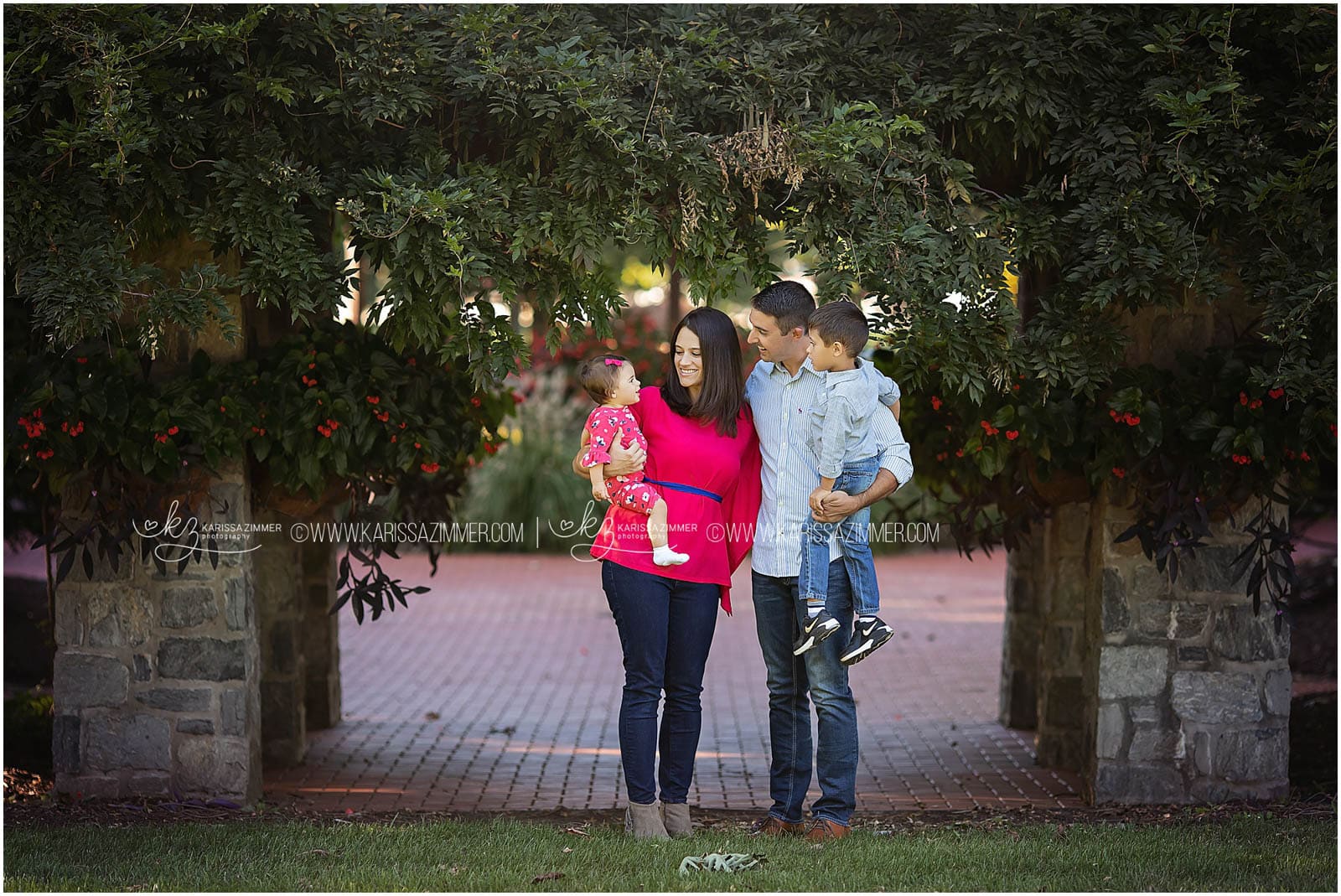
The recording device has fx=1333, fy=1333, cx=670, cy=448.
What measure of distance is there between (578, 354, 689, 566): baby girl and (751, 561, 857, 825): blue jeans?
37 centimetres

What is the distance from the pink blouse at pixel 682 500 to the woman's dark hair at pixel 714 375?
4 cm

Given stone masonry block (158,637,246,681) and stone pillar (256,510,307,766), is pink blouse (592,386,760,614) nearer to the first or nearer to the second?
stone masonry block (158,637,246,681)

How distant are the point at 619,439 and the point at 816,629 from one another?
78cm

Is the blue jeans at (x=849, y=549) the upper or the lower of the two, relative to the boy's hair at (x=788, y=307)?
lower

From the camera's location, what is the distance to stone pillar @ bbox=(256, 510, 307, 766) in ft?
19.9

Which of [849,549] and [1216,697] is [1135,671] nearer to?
[1216,697]

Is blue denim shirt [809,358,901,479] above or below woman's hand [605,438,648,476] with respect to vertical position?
above

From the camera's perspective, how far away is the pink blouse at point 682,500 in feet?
12.8

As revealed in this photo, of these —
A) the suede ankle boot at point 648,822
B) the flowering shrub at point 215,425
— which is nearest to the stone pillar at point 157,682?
the flowering shrub at point 215,425

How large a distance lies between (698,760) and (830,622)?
8.92 feet

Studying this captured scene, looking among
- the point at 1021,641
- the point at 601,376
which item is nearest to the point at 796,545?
the point at 601,376

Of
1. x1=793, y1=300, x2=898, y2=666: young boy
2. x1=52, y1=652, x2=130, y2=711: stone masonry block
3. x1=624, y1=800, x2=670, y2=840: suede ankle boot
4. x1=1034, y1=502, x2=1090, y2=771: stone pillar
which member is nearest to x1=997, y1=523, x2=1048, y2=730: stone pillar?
x1=1034, y1=502, x2=1090, y2=771: stone pillar

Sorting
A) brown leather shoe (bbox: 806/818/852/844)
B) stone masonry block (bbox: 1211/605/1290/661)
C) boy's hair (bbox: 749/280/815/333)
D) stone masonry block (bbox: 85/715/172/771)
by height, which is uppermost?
boy's hair (bbox: 749/280/815/333)

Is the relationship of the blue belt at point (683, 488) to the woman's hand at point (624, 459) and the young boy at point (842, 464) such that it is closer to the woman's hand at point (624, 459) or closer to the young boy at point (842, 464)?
the woman's hand at point (624, 459)
